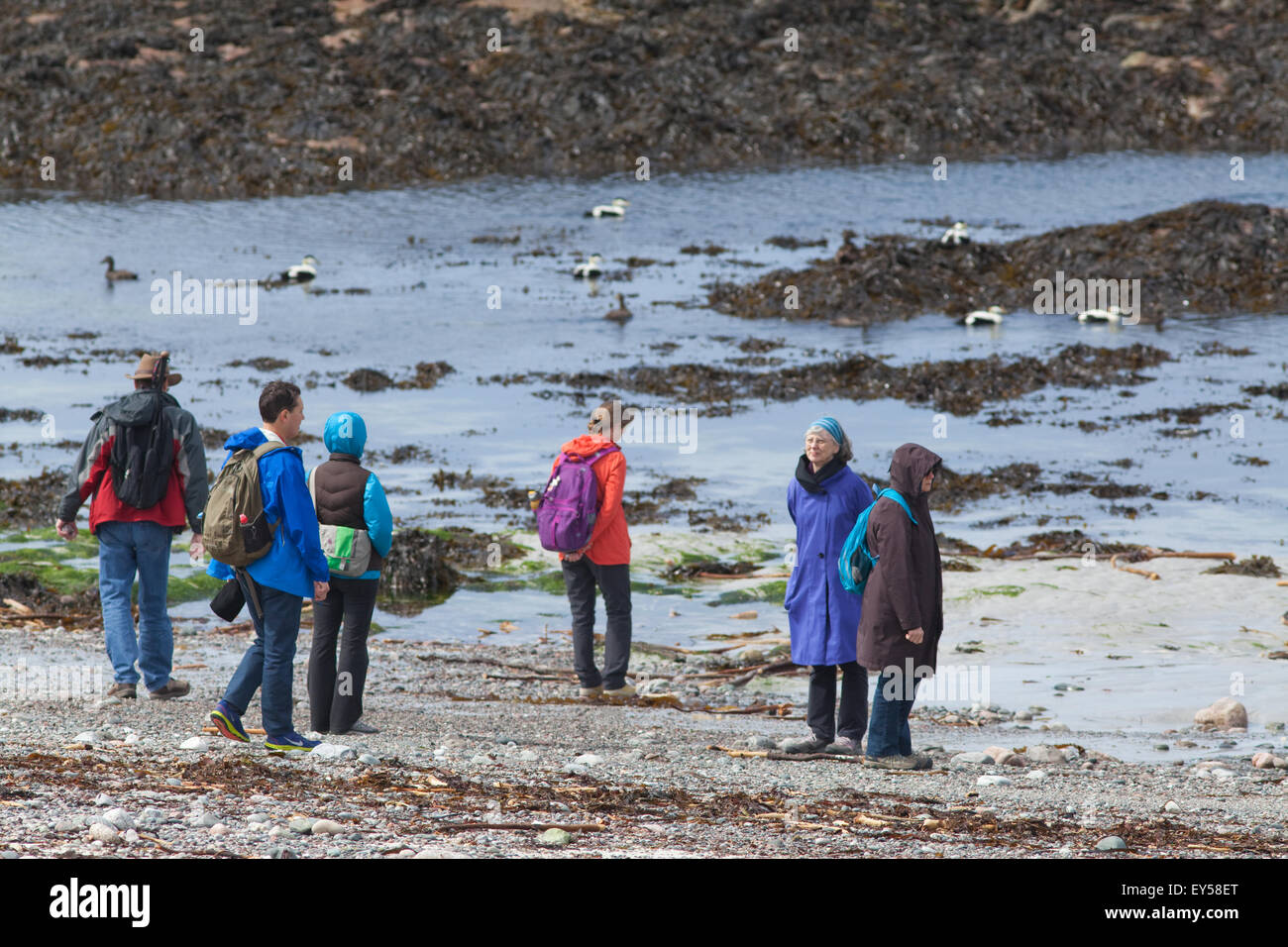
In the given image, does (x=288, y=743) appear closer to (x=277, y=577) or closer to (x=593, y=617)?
→ (x=277, y=577)

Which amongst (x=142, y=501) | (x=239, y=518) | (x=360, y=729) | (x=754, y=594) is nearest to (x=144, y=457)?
(x=142, y=501)

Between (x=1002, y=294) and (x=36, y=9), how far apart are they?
37370mm

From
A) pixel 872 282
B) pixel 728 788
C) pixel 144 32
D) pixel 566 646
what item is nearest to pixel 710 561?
pixel 566 646

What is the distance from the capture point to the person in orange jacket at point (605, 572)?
11.3 meters

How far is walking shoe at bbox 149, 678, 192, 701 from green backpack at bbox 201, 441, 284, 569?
2.44 m

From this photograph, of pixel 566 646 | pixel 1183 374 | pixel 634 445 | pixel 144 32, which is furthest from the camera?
pixel 144 32

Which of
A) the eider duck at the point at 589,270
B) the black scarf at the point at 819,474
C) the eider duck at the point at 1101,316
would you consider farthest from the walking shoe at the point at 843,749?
the eider duck at the point at 589,270

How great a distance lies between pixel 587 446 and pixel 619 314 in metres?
19.3

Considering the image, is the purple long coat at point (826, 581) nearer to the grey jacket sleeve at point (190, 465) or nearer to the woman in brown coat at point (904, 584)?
the woman in brown coat at point (904, 584)

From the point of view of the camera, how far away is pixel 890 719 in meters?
9.12

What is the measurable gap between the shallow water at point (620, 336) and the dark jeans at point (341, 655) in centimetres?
492

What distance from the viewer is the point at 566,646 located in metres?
13.7
